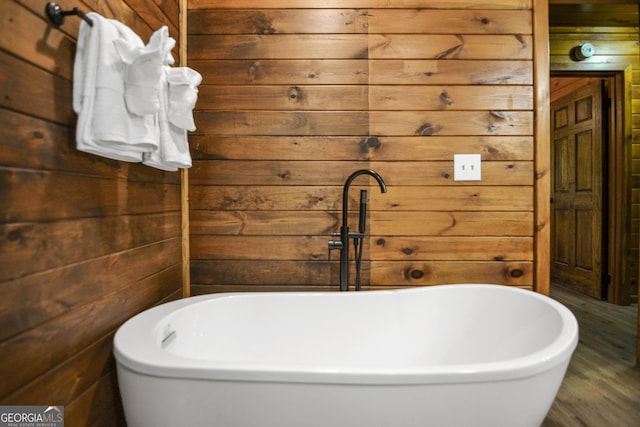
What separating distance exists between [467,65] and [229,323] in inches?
60.1

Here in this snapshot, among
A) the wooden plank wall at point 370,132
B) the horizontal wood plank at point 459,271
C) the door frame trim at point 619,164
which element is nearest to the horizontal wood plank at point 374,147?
the wooden plank wall at point 370,132

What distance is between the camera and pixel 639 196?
3002 mm

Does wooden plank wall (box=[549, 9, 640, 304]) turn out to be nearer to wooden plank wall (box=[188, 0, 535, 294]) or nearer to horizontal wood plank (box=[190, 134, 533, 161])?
wooden plank wall (box=[188, 0, 535, 294])

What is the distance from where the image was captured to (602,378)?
1835 mm

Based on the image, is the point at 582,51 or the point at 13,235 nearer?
the point at 13,235

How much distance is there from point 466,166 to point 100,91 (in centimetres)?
143

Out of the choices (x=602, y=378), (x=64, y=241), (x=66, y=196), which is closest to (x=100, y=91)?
(x=66, y=196)

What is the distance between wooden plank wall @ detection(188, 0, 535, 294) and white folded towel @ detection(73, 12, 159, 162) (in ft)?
2.38

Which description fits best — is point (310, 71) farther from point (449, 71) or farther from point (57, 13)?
point (57, 13)

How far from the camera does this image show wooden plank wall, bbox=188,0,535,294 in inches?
63.4

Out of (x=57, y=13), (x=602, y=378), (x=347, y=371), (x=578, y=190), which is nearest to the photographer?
(x=347, y=371)

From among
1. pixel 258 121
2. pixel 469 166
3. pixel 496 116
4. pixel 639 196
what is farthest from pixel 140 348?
pixel 639 196

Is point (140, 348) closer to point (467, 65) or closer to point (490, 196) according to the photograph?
point (490, 196)

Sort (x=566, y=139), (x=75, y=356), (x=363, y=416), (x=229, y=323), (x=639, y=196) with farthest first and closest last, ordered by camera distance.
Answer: (x=566, y=139)
(x=639, y=196)
(x=229, y=323)
(x=75, y=356)
(x=363, y=416)
